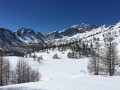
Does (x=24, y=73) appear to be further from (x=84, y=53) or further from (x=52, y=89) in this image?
(x=84, y=53)

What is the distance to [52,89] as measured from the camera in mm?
20594

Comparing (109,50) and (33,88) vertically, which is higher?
(109,50)

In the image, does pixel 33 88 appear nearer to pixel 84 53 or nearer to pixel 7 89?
pixel 7 89

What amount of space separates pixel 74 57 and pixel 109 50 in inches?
5653

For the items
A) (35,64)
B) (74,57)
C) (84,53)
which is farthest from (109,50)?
(84,53)

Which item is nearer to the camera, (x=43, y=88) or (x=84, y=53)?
(x=43, y=88)

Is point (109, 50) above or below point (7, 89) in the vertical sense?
above

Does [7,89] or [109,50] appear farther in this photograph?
[109,50]

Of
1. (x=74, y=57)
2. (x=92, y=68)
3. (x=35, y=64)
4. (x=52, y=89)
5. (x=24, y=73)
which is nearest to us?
(x=52, y=89)

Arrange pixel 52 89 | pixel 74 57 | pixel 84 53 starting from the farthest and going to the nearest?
1. pixel 84 53
2. pixel 74 57
3. pixel 52 89

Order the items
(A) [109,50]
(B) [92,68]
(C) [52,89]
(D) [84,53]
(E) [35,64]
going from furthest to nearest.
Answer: (D) [84,53]
(E) [35,64]
(B) [92,68]
(A) [109,50]
(C) [52,89]

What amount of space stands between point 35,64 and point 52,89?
117 metres

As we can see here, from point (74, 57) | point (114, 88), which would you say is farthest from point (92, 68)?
point (74, 57)

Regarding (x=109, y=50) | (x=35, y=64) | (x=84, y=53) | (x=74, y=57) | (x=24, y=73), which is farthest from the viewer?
(x=84, y=53)
